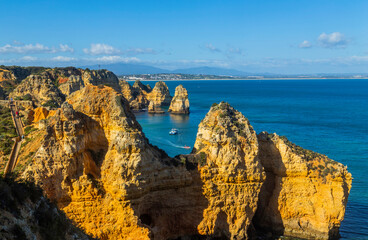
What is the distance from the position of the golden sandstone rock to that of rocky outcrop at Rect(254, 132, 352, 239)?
0.08 metres

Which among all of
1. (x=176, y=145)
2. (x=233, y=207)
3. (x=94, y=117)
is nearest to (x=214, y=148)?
(x=233, y=207)

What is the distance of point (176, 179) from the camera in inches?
834

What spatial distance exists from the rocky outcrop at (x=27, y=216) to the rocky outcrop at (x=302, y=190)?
55.8ft

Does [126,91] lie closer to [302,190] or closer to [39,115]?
[39,115]

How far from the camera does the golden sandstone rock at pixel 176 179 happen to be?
19000mm

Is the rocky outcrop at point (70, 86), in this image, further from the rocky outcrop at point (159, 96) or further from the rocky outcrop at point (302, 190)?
the rocky outcrop at point (302, 190)

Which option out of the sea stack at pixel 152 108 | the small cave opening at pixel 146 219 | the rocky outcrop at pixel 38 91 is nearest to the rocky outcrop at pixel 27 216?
the small cave opening at pixel 146 219

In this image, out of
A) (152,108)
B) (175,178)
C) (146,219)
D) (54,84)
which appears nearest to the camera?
(175,178)

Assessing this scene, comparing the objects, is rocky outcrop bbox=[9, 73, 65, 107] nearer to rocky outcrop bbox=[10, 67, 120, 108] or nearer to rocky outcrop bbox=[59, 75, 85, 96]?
rocky outcrop bbox=[10, 67, 120, 108]

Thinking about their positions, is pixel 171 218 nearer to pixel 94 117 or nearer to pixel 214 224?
pixel 214 224

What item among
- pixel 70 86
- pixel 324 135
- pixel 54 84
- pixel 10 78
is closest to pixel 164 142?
pixel 70 86

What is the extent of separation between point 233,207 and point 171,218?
4.70 metres

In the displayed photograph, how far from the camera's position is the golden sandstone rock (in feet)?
62.3

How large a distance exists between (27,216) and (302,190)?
20.7 m
